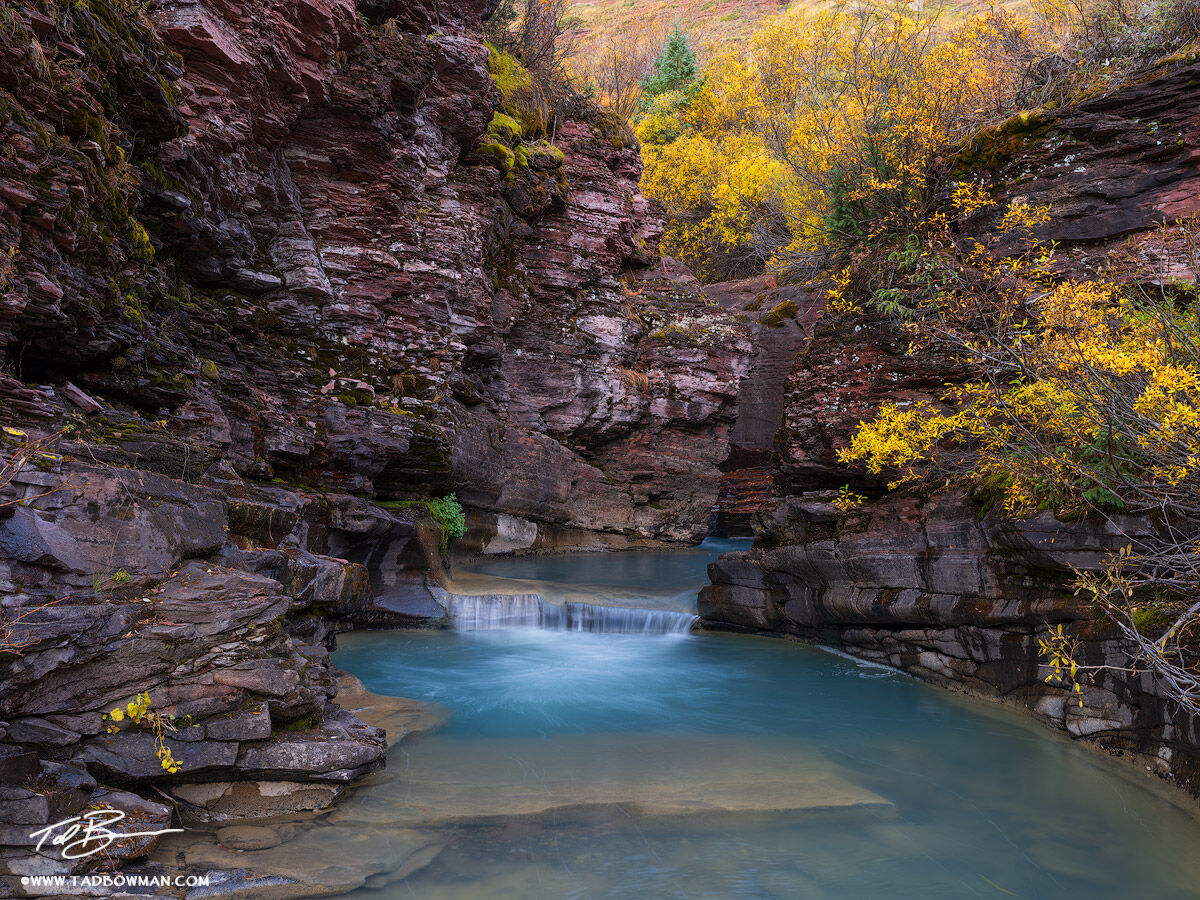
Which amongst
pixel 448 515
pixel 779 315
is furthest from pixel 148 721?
pixel 779 315

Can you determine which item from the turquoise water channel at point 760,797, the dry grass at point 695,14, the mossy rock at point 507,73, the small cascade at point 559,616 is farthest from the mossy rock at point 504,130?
the dry grass at point 695,14

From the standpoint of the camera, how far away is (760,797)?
592 centimetres

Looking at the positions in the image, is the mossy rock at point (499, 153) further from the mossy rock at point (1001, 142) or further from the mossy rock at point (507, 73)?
the mossy rock at point (1001, 142)

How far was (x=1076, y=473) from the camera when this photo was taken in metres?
7.02

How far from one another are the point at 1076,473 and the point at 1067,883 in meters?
3.94

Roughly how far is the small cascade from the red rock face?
329 cm

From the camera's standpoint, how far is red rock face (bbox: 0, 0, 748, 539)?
8.56m

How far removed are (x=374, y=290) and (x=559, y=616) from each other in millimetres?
7905

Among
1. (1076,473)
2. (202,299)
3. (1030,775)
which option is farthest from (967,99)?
(202,299)

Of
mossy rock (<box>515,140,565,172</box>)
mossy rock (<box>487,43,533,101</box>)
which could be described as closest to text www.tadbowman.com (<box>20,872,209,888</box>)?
mossy rock (<box>515,140,565,172</box>)

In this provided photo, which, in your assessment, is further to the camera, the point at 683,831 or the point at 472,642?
the point at 472,642

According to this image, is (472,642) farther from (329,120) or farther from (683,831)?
(329,120)

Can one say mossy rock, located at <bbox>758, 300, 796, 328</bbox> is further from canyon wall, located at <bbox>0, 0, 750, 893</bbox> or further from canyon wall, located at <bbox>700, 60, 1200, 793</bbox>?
canyon wall, located at <bbox>700, 60, 1200, 793</bbox>

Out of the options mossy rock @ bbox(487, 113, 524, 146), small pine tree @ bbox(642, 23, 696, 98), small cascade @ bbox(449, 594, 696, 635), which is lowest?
small cascade @ bbox(449, 594, 696, 635)
